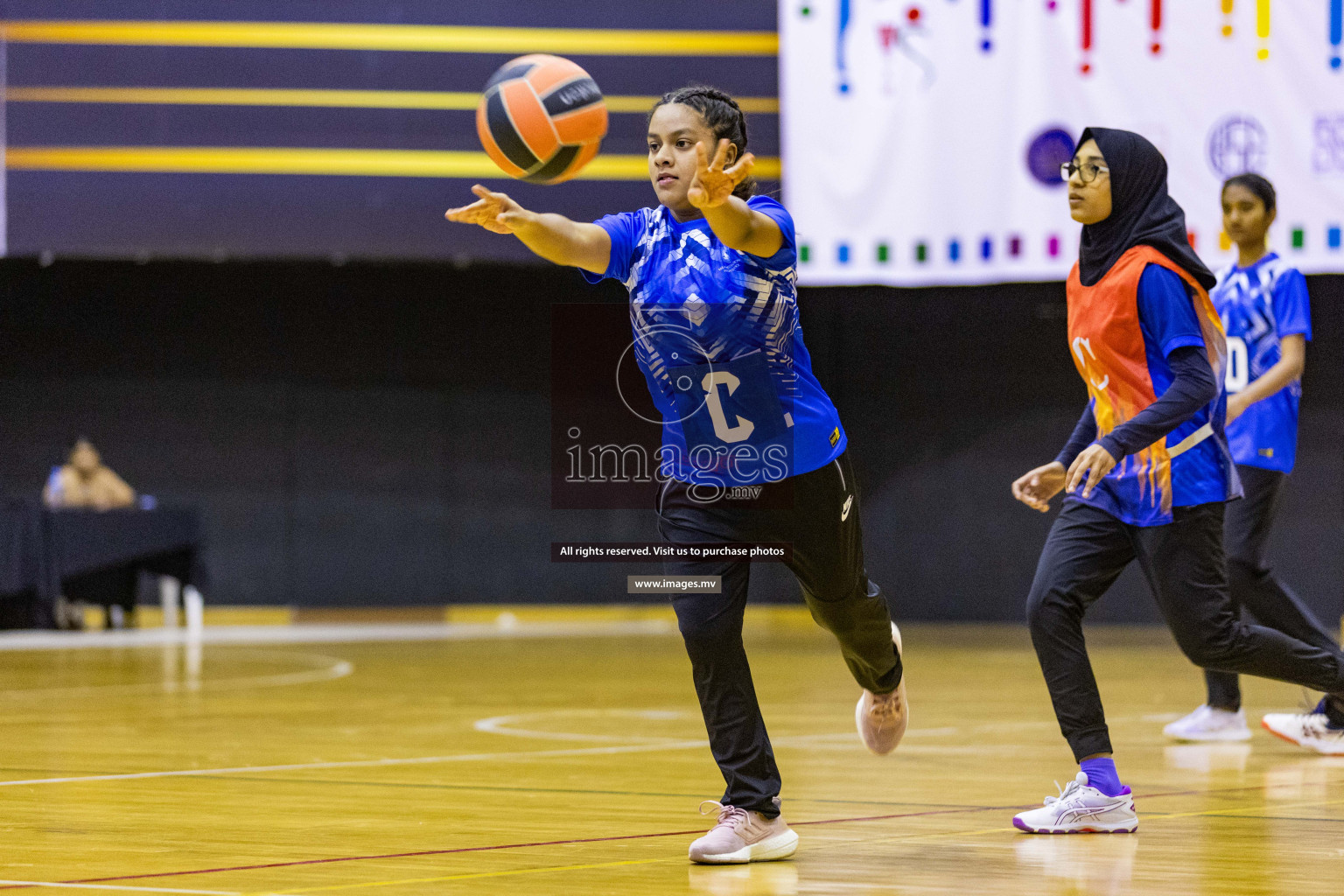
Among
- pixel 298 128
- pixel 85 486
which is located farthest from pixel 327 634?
pixel 298 128

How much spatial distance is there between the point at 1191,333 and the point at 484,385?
40.9 feet

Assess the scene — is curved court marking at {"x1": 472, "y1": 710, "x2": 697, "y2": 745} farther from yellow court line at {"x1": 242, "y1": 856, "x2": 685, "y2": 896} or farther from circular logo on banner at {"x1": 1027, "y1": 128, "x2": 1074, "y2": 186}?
circular logo on banner at {"x1": 1027, "y1": 128, "x2": 1074, "y2": 186}

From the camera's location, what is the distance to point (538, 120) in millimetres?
4043

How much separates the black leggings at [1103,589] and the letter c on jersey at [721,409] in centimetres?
98

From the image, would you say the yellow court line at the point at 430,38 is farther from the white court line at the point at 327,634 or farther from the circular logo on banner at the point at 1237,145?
the white court line at the point at 327,634

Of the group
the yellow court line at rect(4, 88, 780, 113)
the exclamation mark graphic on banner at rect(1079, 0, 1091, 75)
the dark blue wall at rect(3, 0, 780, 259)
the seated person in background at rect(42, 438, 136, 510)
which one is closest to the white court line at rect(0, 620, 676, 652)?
the seated person in background at rect(42, 438, 136, 510)

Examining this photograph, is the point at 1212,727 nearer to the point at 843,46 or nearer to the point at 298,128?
the point at 843,46

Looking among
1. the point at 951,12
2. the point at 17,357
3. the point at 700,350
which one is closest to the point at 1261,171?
the point at 951,12

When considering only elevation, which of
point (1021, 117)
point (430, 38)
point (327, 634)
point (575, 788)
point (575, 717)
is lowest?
point (327, 634)

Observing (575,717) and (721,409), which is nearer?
(721,409)

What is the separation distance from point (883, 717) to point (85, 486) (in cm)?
1122

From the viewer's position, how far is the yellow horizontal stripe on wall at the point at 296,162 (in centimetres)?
1248

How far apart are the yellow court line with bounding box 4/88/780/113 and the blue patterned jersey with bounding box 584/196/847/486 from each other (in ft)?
28.7

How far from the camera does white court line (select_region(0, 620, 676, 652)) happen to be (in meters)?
12.9
